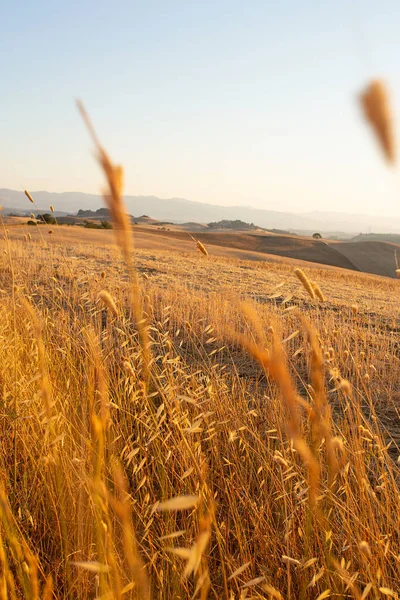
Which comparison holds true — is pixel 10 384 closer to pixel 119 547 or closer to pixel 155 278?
pixel 119 547

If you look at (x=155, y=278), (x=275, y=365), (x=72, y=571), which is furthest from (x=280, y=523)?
(x=155, y=278)

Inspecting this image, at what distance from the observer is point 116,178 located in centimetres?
63

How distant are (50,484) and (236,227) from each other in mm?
96623

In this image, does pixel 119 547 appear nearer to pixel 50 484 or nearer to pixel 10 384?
pixel 50 484

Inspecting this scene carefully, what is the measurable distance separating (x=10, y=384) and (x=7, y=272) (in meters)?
5.82

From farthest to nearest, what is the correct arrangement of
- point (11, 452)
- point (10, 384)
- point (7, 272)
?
point (7, 272)
point (10, 384)
point (11, 452)

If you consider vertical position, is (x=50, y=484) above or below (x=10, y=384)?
below

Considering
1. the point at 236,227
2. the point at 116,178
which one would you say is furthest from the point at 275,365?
the point at 236,227

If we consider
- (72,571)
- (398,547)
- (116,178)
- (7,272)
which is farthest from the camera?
(7,272)

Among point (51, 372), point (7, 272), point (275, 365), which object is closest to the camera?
point (275, 365)

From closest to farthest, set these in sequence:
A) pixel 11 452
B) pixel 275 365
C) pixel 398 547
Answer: pixel 275 365
pixel 398 547
pixel 11 452

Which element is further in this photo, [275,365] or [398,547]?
[398,547]

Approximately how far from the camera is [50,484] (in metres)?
1.64

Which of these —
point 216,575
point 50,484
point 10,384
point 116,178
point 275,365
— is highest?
point 116,178
